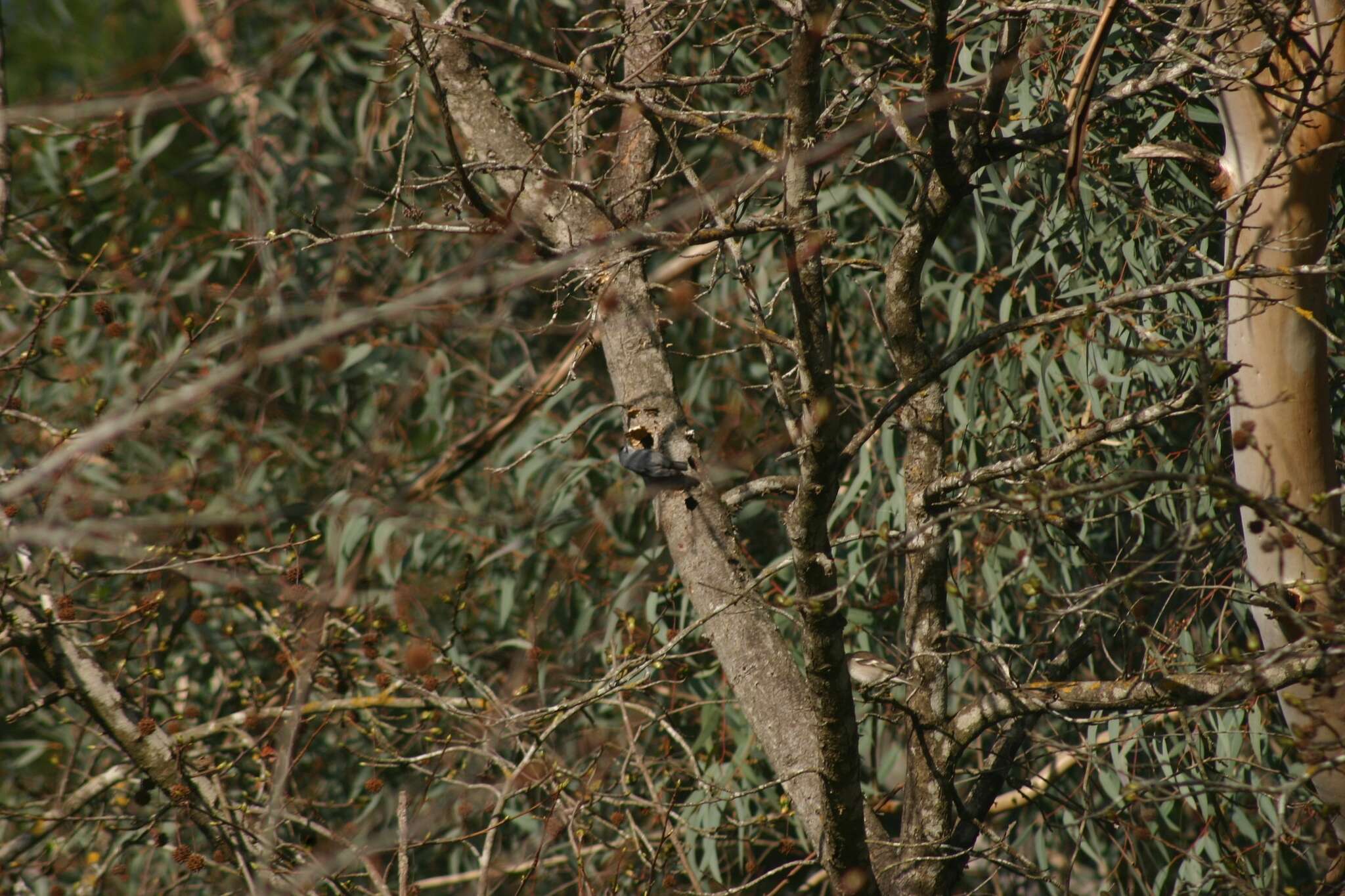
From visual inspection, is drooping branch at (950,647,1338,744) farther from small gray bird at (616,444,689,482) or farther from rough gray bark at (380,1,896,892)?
small gray bird at (616,444,689,482)

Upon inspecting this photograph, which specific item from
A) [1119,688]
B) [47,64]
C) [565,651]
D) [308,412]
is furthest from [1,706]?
[1119,688]

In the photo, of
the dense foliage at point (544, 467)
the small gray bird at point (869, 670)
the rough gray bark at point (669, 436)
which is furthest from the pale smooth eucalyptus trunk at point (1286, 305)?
the rough gray bark at point (669, 436)

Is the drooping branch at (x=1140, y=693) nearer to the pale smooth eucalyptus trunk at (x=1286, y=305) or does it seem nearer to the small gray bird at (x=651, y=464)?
the pale smooth eucalyptus trunk at (x=1286, y=305)

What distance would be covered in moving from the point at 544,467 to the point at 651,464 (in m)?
1.36

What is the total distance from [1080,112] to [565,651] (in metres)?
2.15

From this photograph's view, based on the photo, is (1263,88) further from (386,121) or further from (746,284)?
(386,121)

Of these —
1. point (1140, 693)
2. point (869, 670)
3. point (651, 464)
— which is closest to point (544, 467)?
point (869, 670)

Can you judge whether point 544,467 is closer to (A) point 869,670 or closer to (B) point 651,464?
(A) point 869,670

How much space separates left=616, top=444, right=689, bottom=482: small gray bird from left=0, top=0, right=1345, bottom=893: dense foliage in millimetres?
194

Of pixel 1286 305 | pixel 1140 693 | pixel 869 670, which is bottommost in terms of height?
pixel 869 670

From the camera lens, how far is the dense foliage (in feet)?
5.46

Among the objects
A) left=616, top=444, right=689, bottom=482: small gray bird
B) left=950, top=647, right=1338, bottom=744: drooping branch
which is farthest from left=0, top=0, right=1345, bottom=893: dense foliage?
left=616, top=444, right=689, bottom=482: small gray bird

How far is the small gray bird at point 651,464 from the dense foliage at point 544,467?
19 cm

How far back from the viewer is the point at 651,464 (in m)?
1.72
